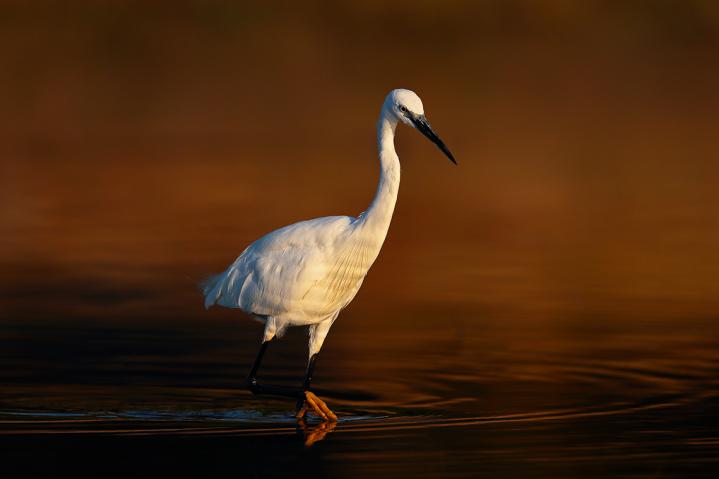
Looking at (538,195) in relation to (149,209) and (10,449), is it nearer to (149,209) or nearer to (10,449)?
(149,209)

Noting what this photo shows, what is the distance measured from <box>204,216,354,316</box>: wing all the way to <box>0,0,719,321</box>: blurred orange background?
11.1ft

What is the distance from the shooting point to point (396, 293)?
15.0 metres

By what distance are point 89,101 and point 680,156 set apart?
11.6 metres

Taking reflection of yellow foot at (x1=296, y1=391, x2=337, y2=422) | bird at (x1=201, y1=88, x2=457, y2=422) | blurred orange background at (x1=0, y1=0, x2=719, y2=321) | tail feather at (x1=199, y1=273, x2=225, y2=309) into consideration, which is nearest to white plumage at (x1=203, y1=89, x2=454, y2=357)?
bird at (x1=201, y1=88, x2=457, y2=422)

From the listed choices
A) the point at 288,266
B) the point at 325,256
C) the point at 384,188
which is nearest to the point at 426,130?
the point at 384,188

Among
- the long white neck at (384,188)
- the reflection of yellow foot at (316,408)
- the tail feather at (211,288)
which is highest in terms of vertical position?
the long white neck at (384,188)

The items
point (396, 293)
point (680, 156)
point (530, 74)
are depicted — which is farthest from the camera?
point (530, 74)

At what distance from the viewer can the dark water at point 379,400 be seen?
8.50 metres

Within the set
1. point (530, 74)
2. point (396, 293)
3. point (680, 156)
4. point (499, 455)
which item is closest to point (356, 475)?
point (499, 455)

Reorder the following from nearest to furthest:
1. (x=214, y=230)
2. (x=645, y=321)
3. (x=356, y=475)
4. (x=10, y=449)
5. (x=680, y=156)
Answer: (x=356, y=475), (x=10, y=449), (x=645, y=321), (x=214, y=230), (x=680, y=156)

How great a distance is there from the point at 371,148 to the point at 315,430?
19.0m

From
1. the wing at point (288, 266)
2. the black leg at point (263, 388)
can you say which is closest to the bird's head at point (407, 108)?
the wing at point (288, 266)

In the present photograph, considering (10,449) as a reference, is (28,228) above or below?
above

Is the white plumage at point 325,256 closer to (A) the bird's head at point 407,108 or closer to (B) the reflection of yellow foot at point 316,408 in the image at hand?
(A) the bird's head at point 407,108
